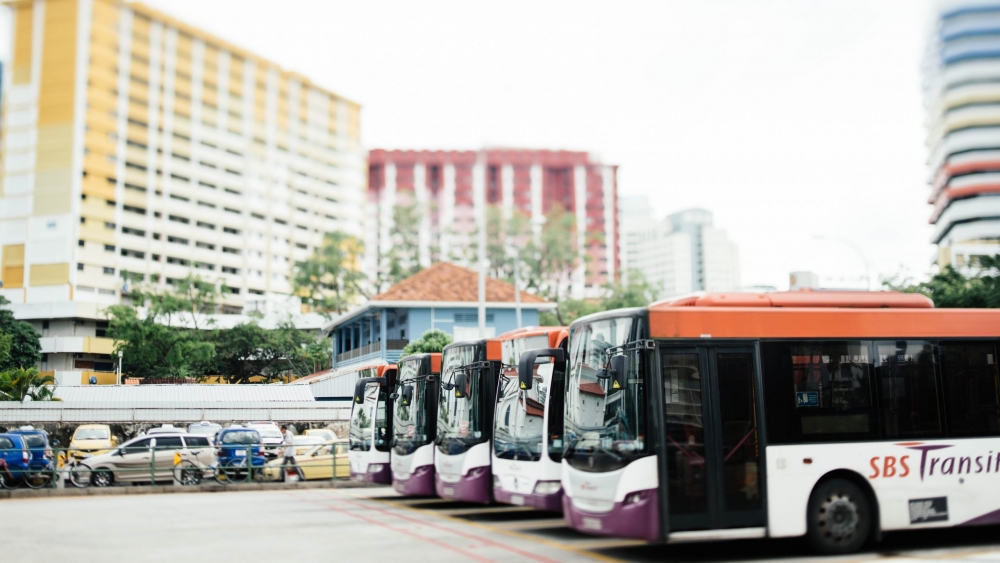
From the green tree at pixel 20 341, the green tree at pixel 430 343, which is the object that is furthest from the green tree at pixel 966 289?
the green tree at pixel 20 341

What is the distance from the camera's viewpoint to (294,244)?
122m

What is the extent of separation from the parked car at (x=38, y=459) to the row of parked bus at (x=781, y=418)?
17244 mm

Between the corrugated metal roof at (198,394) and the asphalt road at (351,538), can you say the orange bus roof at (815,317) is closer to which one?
the asphalt road at (351,538)

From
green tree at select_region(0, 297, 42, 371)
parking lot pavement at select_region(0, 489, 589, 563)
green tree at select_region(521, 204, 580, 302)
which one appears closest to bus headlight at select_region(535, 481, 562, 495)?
parking lot pavement at select_region(0, 489, 589, 563)

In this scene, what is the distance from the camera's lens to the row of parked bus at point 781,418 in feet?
34.2

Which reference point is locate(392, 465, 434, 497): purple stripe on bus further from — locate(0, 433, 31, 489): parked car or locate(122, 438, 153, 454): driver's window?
locate(0, 433, 31, 489): parked car

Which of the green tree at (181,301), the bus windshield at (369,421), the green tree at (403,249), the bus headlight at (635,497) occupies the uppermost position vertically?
the green tree at (403,249)

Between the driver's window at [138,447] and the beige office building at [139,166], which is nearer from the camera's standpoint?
the driver's window at [138,447]

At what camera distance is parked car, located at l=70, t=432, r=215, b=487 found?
24.4 meters

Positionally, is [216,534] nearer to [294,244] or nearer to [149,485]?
[149,485]

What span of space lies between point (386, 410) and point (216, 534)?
22.3ft

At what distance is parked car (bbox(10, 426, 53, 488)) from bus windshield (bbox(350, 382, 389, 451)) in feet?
27.4

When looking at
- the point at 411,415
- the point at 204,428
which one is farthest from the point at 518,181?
the point at 411,415

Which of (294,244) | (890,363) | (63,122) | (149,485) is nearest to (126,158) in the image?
(63,122)
